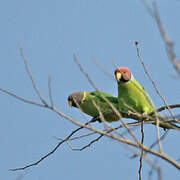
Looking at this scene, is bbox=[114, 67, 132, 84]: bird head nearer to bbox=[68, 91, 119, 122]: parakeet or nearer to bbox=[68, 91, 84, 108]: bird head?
bbox=[68, 91, 119, 122]: parakeet

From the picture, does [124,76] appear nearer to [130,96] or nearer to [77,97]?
[130,96]

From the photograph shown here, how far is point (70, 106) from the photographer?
702cm

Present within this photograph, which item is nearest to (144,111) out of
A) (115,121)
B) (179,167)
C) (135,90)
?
(135,90)

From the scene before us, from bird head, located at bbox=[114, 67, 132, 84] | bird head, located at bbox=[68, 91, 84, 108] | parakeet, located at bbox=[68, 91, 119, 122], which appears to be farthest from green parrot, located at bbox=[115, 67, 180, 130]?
bird head, located at bbox=[68, 91, 84, 108]

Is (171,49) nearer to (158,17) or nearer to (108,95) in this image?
(158,17)

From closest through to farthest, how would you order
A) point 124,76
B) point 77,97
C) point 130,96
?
point 130,96 → point 124,76 → point 77,97

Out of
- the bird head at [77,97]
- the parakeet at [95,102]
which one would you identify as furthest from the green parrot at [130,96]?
the bird head at [77,97]

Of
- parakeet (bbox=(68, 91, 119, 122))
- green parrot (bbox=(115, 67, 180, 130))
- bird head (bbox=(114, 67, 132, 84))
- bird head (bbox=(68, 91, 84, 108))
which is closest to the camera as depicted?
green parrot (bbox=(115, 67, 180, 130))

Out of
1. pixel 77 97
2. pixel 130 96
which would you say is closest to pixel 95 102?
pixel 130 96

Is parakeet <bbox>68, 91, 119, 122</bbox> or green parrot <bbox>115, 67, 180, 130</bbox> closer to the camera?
green parrot <bbox>115, 67, 180, 130</bbox>

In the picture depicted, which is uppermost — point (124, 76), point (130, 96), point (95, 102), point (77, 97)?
point (77, 97)

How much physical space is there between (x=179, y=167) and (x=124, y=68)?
3.89 metres

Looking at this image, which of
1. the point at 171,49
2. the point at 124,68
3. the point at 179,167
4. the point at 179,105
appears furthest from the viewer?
the point at 124,68

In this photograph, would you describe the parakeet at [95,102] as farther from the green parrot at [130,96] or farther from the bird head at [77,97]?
the green parrot at [130,96]
